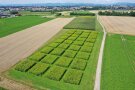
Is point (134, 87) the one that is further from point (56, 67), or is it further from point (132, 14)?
point (132, 14)

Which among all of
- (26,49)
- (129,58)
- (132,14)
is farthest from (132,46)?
(132,14)

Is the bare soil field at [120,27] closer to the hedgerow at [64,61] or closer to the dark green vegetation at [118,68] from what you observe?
the dark green vegetation at [118,68]

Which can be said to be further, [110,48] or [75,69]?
A: [110,48]

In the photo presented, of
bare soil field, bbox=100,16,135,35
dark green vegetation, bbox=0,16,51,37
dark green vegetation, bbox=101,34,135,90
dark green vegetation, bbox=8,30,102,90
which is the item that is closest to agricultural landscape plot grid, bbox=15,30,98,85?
dark green vegetation, bbox=8,30,102,90

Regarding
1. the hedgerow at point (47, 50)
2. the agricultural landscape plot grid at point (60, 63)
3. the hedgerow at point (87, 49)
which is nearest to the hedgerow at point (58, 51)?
the agricultural landscape plot grid at point (60, 63)

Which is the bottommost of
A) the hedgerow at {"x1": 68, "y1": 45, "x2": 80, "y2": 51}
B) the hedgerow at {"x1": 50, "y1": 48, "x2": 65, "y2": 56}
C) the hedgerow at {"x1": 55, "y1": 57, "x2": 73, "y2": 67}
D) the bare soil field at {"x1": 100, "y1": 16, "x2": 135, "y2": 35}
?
the hedgerow at {"x1": 55, "y1": 57, "x2": 73, "y2": 67}

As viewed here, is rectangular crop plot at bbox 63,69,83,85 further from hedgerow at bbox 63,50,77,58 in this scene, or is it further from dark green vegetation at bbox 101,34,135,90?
hedgerow at bbox 63,50,77,58

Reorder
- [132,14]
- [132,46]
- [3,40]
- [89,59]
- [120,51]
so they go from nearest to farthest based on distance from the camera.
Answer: [89,59]
[120,51]
[132,46]
[3,40]
[132,14]
